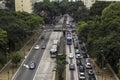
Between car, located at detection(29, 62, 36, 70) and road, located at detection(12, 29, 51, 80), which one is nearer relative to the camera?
road, located at detection(12, 29, 51, 80)

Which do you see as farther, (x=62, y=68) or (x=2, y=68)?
(x=2, y=68)

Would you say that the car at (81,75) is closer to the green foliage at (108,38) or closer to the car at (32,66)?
the green foliage at (108,38)

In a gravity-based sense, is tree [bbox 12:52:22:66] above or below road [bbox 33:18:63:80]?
above

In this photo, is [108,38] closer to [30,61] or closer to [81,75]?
[81,75]

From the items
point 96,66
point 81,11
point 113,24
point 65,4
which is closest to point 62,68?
point 96,66

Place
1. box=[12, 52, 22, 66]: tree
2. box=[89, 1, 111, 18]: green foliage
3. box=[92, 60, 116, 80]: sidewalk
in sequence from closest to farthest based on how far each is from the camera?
box=[92, 60, 116, 80]: sidewalk < box=[12, 52, 22, 66]: tree < box=[89, 1, 111, 18]: green foliage

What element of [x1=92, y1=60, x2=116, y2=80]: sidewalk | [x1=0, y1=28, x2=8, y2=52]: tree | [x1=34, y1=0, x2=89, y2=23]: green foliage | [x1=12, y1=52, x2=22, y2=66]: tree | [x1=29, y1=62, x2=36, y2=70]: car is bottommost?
[x1=92, y1=60, x2=116, y2=80]: sidewalk

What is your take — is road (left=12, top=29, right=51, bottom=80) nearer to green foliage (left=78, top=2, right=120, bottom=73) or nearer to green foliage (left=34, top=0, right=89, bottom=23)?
green foliage (left=78, top=2, right=120, bottom=73)

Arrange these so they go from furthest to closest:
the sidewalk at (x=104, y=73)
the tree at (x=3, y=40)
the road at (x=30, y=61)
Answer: the tree at (x=3, y=40)
the road at (x=30, y=61)
the sidewalk at (x=104, y=73)

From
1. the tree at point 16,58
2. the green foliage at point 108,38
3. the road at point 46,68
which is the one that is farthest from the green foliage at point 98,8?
the tree at point 16,58

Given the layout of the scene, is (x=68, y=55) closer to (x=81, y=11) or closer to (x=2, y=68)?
(x=2, y=68)

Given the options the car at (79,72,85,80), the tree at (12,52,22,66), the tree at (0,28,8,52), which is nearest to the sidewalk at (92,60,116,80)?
the car at (79,72,85,80)
